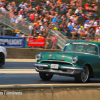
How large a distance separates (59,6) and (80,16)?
215cm

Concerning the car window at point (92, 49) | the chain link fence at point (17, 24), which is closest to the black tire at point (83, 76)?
the car window at point (92, 49)

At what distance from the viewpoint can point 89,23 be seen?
22.0 metres

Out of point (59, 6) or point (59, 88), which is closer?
point (59, 88)

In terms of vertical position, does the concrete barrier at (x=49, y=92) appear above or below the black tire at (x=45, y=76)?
above

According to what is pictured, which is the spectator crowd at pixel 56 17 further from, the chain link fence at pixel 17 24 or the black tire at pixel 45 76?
the black tire at pixel 45 76

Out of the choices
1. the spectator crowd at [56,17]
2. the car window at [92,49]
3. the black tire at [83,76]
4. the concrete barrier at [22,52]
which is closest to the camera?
the black tire at [83,76]

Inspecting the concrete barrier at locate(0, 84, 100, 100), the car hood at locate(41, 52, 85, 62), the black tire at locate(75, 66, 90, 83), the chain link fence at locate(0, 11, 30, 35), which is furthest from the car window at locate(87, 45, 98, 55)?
the chain link fence at locate(0, 11, 30, 35)

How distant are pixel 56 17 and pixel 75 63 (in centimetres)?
1359

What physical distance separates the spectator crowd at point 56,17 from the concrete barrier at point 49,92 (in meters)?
12.6

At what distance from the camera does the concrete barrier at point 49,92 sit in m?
5.00

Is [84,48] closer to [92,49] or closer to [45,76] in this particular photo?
[92,49]

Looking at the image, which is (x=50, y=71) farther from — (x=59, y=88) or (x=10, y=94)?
(x=10, y=94)

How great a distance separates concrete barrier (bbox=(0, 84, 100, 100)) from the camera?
500 centimetres

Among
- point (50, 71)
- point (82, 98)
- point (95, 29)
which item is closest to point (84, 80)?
point (50, 71)
